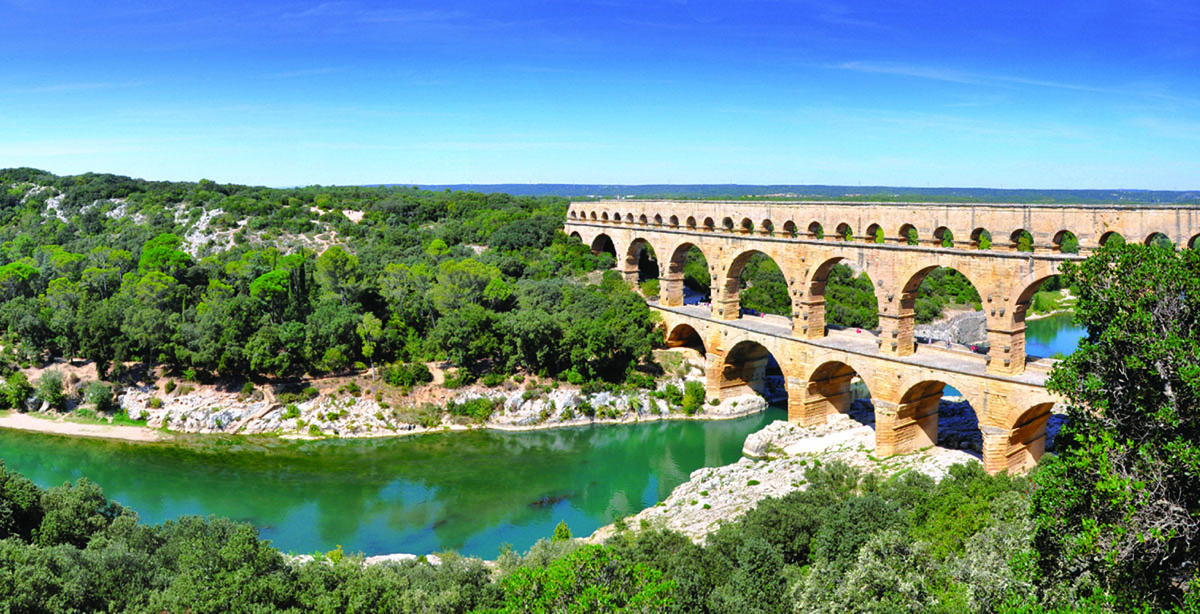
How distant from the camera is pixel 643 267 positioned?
4516 centimetres

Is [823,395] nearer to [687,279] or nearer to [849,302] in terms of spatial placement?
[849,302]

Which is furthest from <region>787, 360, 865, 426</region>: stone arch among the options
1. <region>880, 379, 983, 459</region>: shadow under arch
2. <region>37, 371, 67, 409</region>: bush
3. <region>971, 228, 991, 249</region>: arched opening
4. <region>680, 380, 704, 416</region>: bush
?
<region>37, 371, 67, 409</region>: bush

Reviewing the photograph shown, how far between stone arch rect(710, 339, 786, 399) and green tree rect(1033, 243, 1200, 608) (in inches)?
821

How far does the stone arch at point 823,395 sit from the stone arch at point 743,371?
3603 mm

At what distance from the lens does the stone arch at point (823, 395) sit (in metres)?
28.0

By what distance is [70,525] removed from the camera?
16656 millimetres

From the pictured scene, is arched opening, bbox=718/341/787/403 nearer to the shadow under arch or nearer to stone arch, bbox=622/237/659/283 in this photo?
the shadow under arch

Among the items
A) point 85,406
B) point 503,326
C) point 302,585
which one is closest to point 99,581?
point 302,585

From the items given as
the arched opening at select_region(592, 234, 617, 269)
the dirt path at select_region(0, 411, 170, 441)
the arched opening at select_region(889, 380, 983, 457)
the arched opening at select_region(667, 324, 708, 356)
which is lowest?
the dirt path at select_region(0, 411, 170, 441)

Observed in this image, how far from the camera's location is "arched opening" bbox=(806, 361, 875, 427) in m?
28.0

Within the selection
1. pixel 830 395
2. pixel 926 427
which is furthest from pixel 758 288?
pixel 926 427

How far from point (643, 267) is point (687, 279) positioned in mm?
2644

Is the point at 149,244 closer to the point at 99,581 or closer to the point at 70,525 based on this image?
the point at 70,525

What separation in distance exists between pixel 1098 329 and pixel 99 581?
622 inches
